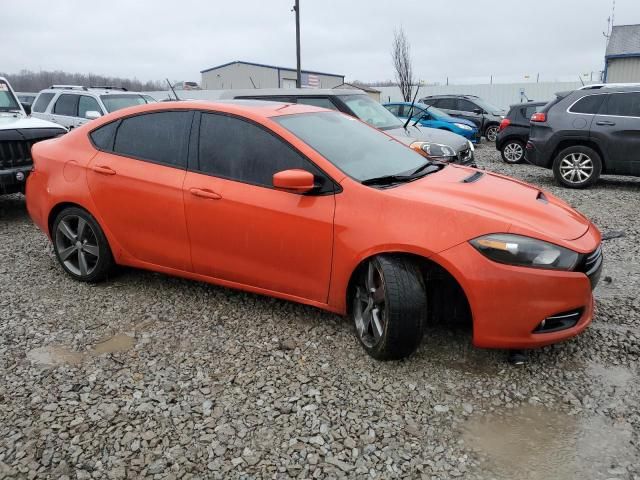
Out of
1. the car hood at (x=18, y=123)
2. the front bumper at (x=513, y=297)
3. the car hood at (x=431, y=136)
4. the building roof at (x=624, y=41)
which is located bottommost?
the front bumper at (x=513, y=297)

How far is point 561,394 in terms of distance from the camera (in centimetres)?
294

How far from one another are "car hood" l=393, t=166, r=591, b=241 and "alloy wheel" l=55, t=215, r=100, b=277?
8.95 feet

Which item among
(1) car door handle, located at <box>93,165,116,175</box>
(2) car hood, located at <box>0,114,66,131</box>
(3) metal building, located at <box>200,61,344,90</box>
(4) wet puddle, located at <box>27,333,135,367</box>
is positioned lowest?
(4) wet puddle, located at <box>27,333,135,367</box>

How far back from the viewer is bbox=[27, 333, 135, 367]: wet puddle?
3.33 m

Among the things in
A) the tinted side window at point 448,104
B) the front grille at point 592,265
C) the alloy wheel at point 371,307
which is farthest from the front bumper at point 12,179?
the tinted side window at point 448,104

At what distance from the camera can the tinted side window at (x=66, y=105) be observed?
1091cm

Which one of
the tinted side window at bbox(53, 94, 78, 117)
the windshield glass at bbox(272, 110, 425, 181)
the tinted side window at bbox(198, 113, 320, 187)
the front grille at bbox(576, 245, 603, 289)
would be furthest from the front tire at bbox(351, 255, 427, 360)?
the tinted side window at bbox(53, 94, 78, 117)

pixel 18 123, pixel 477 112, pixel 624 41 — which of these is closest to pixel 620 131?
pixel 18 123

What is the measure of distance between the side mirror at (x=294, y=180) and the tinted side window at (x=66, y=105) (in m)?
9.36

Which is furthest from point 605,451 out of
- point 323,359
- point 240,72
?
point 240,72

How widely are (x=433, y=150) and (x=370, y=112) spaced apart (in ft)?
5.67

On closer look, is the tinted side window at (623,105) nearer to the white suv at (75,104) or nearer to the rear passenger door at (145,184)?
the rear passenger door at (145,184)

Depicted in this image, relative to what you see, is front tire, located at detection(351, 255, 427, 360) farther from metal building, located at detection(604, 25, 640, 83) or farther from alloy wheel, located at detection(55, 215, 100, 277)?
metal building, located at detection(604, 25, 640, 83)

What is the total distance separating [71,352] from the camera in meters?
3.44
